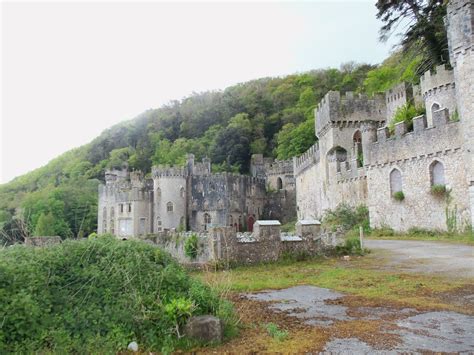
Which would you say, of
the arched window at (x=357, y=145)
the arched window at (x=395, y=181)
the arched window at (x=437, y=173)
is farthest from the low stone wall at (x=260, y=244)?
the arched window at (x=357, y=145)

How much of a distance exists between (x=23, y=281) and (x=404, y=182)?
23.4 m

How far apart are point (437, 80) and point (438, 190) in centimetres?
980

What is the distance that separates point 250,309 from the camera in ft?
26.6

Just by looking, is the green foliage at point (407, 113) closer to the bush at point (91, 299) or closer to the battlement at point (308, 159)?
the battlement at point (308, 159)

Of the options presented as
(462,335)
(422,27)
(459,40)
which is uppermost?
(422,27)

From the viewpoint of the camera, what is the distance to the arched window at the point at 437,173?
2302cm

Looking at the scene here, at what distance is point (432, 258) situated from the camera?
14.5 m

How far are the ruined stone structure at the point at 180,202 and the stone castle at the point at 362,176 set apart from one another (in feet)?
0.44

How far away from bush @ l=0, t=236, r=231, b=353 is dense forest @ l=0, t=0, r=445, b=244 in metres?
52.8

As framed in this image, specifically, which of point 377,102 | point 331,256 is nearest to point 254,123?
point 377,102

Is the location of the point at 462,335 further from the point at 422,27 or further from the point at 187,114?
the point at 187,114

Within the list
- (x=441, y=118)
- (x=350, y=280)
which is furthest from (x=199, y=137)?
(x=350, y=280)

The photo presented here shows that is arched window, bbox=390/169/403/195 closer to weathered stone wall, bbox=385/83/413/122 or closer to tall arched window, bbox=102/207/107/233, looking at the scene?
weathered stone wall, bbox=385/83/413/122

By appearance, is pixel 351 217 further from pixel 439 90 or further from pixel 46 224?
pixel 46 224
